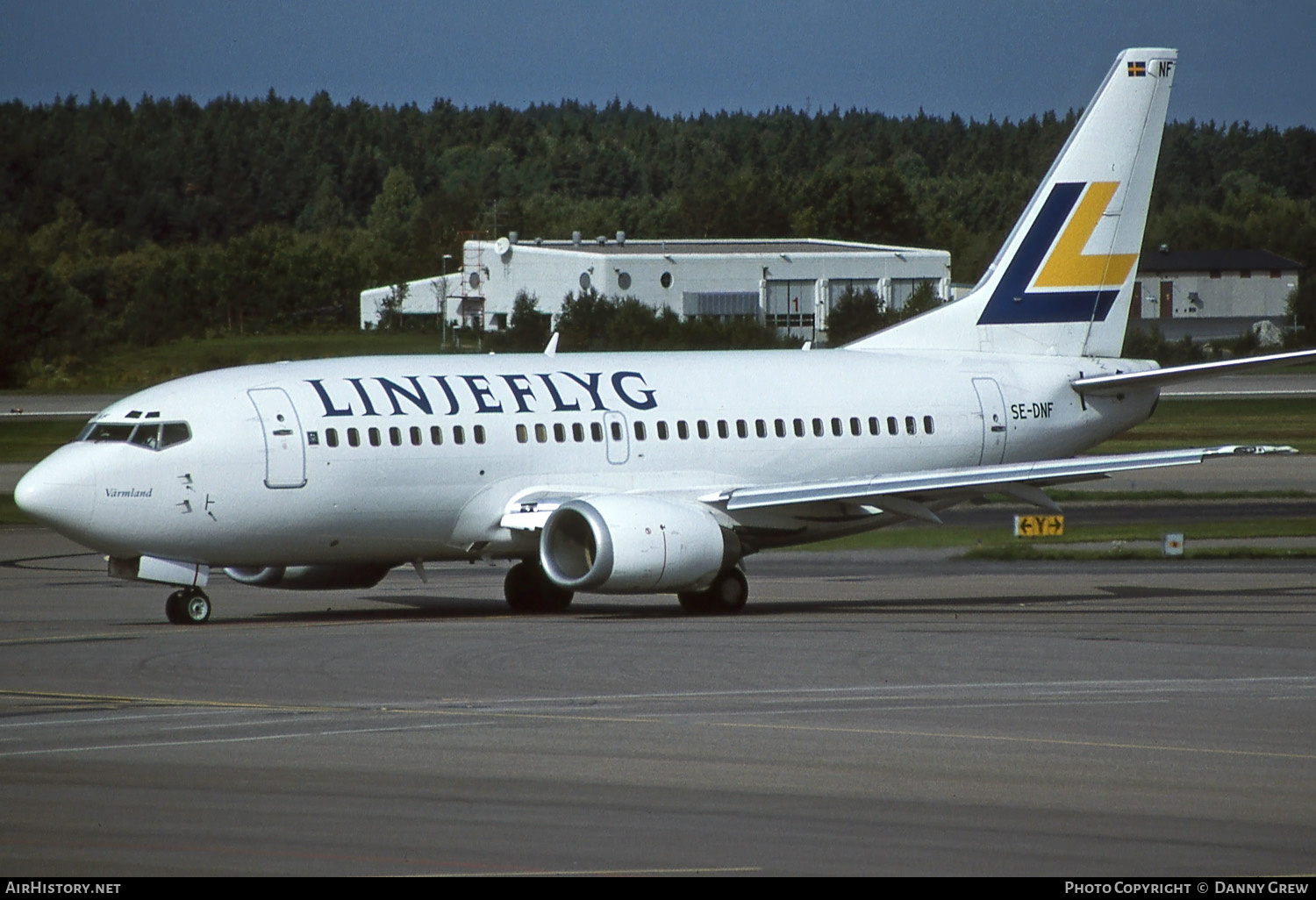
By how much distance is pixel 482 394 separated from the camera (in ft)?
102

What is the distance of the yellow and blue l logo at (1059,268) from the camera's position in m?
36.2

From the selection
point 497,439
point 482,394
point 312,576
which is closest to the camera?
point 497,439

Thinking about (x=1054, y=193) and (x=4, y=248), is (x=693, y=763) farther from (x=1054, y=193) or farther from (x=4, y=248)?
(x=4, y=248)

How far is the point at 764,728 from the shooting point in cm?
1870

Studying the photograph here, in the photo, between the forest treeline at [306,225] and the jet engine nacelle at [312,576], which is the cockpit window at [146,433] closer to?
the jet engine nacelle at [312,576]

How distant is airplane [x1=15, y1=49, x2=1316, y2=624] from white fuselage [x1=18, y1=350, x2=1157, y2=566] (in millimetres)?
41

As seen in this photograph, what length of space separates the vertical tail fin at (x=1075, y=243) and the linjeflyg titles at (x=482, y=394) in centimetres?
630

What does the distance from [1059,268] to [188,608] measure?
17668 millimetres

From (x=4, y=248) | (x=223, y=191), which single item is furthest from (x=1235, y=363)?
(x=223, y=191)

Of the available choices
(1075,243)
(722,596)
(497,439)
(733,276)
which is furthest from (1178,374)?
(733,276)

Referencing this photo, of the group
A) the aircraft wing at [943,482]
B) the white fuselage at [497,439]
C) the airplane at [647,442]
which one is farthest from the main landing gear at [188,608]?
the aircraft wing at [943,482]

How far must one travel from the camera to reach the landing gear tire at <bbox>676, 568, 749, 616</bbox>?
31.1 m

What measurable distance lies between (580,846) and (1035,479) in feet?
61.8

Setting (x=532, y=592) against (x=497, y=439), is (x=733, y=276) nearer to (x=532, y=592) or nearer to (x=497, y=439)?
(x=532, y=592)
